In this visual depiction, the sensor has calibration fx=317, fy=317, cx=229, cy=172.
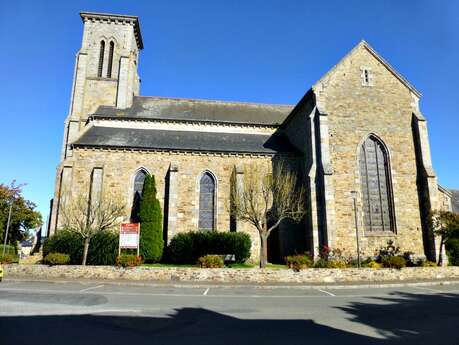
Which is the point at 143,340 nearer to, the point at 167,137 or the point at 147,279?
the point at 147,279

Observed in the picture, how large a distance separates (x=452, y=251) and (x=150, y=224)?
61.2ft

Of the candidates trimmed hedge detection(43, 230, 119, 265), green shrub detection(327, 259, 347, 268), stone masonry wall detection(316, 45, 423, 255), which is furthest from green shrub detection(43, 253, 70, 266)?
stone masonry wall detection(316, 45, 423, 255)

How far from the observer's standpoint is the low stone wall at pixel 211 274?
48.1ft

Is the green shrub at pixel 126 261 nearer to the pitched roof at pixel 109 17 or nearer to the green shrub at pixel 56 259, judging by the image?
the green shrub at pixel 56 259

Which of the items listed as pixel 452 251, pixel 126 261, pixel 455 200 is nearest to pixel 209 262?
pixel 126 261

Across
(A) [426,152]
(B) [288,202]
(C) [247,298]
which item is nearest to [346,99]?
(A) [426,152]

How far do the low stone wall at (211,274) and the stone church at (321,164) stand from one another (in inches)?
130

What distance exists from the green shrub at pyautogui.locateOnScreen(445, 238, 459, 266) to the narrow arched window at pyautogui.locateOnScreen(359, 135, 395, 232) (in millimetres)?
3109

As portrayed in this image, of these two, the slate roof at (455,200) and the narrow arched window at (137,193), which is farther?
the slate roof at (455,200)

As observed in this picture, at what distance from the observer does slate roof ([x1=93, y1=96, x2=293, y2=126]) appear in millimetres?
27234

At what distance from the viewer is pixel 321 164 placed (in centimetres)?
1981

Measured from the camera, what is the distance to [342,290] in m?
13.2

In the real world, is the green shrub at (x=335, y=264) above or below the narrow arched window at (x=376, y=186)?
below

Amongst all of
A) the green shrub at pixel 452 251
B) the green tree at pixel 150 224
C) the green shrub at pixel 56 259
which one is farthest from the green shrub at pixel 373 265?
the green shrub at pixel 56 259
